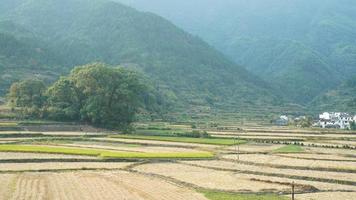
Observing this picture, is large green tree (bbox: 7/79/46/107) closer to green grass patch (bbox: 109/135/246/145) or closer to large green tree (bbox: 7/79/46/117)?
large green tree (bbox: 7/79/46/117)

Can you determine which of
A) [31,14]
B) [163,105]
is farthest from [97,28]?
[163,105]

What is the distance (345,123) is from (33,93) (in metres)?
62.1

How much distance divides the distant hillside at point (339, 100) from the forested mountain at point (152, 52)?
594 inches

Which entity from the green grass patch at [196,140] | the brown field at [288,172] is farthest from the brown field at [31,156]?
the green grass patch at [196,140]

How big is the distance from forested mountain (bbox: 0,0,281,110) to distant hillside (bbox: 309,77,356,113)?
49.5 feet

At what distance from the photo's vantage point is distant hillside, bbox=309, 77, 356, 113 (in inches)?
6083

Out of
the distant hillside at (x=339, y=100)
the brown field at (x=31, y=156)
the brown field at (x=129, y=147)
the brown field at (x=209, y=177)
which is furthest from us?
the distant hillside at (x=339, y=100)

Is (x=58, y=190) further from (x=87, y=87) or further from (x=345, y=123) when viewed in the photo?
(x=345, y=123)

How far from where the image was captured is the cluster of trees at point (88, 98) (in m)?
75.2

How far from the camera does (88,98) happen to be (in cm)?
7731

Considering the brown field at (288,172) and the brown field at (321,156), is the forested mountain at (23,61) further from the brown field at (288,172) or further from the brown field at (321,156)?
the brown field at (288,172)

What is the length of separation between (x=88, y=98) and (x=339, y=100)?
364 feet

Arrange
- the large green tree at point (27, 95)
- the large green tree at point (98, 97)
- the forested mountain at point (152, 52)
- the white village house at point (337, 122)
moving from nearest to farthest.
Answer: the large green tree at point (98, 97)
the large green tree at point (27, 95)
the white village house at point (337, 122)
the forested mountain at point (152, 52)

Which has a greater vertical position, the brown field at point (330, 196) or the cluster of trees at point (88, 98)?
the cluster of trees at point (88, 98)
